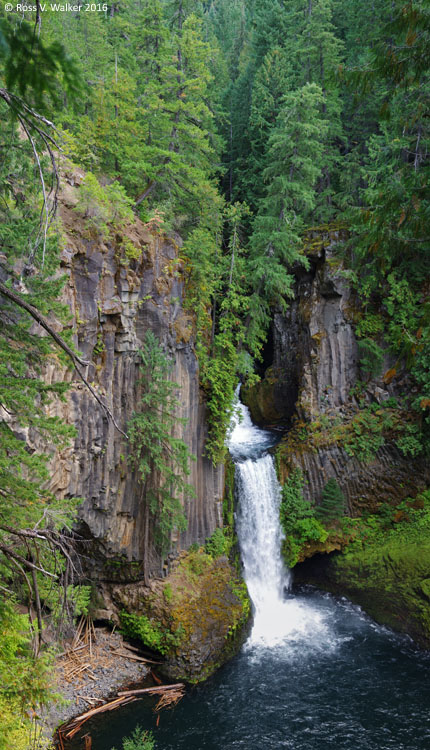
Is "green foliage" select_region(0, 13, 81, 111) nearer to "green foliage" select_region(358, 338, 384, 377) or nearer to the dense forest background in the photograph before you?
the dense forest background

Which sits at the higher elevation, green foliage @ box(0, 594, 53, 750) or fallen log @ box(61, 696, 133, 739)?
green foliage @ box(0, 594, 53, 750)

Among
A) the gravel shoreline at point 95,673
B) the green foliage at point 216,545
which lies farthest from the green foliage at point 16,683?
the green foliage at point 216,545

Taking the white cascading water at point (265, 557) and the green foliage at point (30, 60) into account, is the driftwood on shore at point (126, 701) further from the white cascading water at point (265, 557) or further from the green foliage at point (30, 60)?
the green foliage at point (30, 60)

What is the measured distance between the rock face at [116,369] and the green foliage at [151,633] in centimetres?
115

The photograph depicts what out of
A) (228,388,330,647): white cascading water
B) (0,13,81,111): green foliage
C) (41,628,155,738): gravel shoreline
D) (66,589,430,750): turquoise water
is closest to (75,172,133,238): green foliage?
(228,388,330,647): white cascading water

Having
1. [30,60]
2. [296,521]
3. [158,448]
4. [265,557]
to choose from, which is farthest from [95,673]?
[30,60]

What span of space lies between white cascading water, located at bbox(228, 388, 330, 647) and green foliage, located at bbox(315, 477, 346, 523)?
1.64 m

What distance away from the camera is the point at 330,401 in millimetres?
17703

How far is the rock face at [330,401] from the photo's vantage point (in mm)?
16328

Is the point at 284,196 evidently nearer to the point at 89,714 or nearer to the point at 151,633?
the point at 151,633

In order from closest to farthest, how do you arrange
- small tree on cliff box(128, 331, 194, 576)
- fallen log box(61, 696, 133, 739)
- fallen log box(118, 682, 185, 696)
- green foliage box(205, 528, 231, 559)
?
fallen log box(61, 696, 133, 739), fallen log box(118, 682, 185, 696), small tree on cliff box(128, 331, 194, 576), green foliage box(205, 528, 231, 559)

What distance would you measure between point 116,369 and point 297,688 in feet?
30.8

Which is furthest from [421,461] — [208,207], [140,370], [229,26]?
[229,26]

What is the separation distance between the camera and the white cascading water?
13.6 metres
